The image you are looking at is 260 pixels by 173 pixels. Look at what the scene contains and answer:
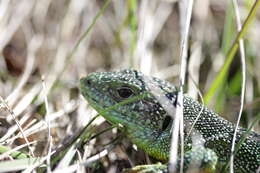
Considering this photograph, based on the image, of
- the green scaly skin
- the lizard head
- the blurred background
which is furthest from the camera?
the blurred background

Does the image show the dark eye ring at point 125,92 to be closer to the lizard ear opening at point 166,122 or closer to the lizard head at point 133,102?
the lizard head at point 133,102

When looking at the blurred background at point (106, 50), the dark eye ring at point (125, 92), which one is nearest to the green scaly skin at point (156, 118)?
the dark eye ring at point (125, 92)

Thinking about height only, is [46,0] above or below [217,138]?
above

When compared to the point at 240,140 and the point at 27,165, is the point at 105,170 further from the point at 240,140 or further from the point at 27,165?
the point at 240,140

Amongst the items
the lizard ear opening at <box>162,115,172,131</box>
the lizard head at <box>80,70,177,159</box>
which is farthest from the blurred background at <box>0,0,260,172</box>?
the lizard ear opening at <box>162,115,172,131</box>

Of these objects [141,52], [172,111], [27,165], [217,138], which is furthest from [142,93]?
[141,52]

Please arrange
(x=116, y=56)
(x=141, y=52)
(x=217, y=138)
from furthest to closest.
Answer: (x=116, y=56), (x=141, y=52), (x=217, y=138)

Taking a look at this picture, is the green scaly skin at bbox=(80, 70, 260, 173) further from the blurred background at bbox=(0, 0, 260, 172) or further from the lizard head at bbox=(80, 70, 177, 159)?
the blurred background at bbox=(0, 0, 260, 172)
